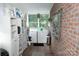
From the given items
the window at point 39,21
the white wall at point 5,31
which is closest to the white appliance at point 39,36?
the window at point 39,21

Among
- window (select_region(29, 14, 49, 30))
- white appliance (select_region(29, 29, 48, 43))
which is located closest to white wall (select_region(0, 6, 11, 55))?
window (select_region(29, 14, 49, 30))

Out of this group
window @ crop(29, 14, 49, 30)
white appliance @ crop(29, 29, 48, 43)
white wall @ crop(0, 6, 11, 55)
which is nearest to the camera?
white wall @ crop(0, 6, 11, 55)

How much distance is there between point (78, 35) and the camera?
1572 mm

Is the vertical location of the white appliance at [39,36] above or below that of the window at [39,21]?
below

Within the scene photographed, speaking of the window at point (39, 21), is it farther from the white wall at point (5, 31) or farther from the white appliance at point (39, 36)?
the white wall at point (5, 31)

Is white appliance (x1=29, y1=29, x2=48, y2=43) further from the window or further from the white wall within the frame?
the white wall

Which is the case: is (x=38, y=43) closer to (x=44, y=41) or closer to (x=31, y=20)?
(x=44, y=41)

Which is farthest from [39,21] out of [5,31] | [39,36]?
[5,31]

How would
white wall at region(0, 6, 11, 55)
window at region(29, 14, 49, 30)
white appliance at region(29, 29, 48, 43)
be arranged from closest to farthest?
white wall at region(0, 6, 11, 55) → window at region(29, 14, 49, 30) → white appliance at region(29, 29, 48, 43)

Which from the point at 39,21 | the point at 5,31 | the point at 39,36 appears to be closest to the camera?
the point at 5,31

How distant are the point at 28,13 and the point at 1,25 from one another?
1516mm

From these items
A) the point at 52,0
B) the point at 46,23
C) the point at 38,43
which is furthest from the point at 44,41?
the point at 52,0

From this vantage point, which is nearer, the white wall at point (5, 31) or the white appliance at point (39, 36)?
the white wall at point (5, 31)

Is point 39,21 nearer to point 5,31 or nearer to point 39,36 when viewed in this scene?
point 39,36
